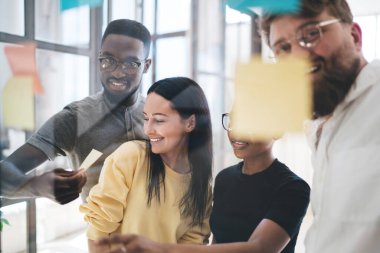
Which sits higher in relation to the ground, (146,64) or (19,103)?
(146,64)

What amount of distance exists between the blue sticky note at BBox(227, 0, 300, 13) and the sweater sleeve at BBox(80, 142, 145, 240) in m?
0.39

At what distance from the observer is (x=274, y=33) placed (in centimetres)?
67

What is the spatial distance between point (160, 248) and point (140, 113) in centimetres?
30

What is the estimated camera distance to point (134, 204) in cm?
77

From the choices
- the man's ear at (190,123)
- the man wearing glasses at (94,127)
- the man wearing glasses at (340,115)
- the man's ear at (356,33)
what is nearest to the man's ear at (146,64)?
the man wearing glasses at (94,127)

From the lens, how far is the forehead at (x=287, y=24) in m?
0.65

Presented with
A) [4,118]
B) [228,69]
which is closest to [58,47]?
[4,118]

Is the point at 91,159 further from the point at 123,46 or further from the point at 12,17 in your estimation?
the point at 12,17

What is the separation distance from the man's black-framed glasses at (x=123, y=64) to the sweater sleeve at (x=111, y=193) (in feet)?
0.56

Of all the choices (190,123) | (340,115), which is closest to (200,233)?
(190,123)

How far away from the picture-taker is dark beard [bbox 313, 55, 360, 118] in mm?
→ 665

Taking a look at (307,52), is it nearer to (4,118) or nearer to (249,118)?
(249,118)

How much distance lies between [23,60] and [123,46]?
0.85 ft

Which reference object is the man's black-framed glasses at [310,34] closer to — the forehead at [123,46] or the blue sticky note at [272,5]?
the blue sticky note at [272,5]
